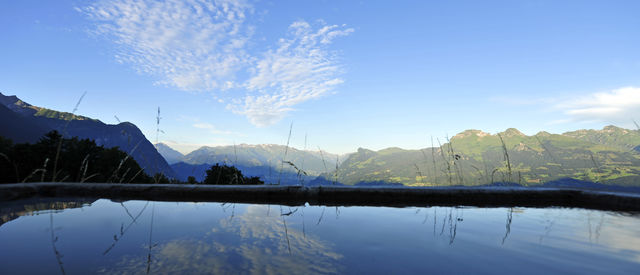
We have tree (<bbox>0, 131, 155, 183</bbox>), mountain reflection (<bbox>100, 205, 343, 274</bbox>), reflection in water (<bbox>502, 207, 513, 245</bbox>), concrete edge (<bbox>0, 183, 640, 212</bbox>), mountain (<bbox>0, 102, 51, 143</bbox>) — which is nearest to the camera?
mountain reflection (<bbox>100, 205, 343, 274</bbox>)

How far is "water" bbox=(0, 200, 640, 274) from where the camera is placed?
3.96 ft

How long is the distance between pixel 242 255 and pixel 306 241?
1.25 ft

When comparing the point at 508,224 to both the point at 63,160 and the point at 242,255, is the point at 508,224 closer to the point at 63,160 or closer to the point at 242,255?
the point at 242,255

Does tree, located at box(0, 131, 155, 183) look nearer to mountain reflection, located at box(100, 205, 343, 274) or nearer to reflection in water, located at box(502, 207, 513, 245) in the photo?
mountain reflection, located at box(100, 205, 343, 274)

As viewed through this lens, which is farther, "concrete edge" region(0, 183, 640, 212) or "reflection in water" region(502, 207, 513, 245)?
"concrete edge" region(0, 183, 640, 212)

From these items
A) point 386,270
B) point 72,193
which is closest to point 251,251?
point 386,270

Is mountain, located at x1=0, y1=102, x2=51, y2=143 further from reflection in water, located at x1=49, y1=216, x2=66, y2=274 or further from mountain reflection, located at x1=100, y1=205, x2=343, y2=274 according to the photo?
mountain reflection, located at x1=100, y1=205, x2=343, y2=274

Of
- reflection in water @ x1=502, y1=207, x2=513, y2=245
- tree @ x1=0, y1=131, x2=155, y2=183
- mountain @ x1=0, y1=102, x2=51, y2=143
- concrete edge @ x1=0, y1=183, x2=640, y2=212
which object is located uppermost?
mountain @ x1=0, y1=102, x2=51, y2=143

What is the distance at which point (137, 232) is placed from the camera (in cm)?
171

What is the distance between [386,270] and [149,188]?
286 centimetres

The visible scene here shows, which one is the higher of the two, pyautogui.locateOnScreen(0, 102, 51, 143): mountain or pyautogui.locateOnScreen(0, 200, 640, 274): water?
pyautogui.locateOnScreen(0, 102, 51, 143): mountain

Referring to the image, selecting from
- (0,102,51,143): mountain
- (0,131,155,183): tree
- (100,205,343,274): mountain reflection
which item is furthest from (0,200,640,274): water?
(0,102,51,143): mountain

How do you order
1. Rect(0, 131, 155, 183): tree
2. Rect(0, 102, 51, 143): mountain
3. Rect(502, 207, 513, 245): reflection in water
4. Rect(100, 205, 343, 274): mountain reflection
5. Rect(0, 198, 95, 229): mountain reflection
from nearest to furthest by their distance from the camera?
Rect(100, 205, 343, 274): mountain reflection < Rect(502, 207, 513, 245): reflection in water < Rect(0, 198, 95, 229): mountain reflection < Rect(0, 131, 155, 183): tree < Rect(0, 102, 51, 143): mountain

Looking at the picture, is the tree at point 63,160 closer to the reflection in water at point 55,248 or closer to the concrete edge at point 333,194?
the concrete edge at point 333,194
